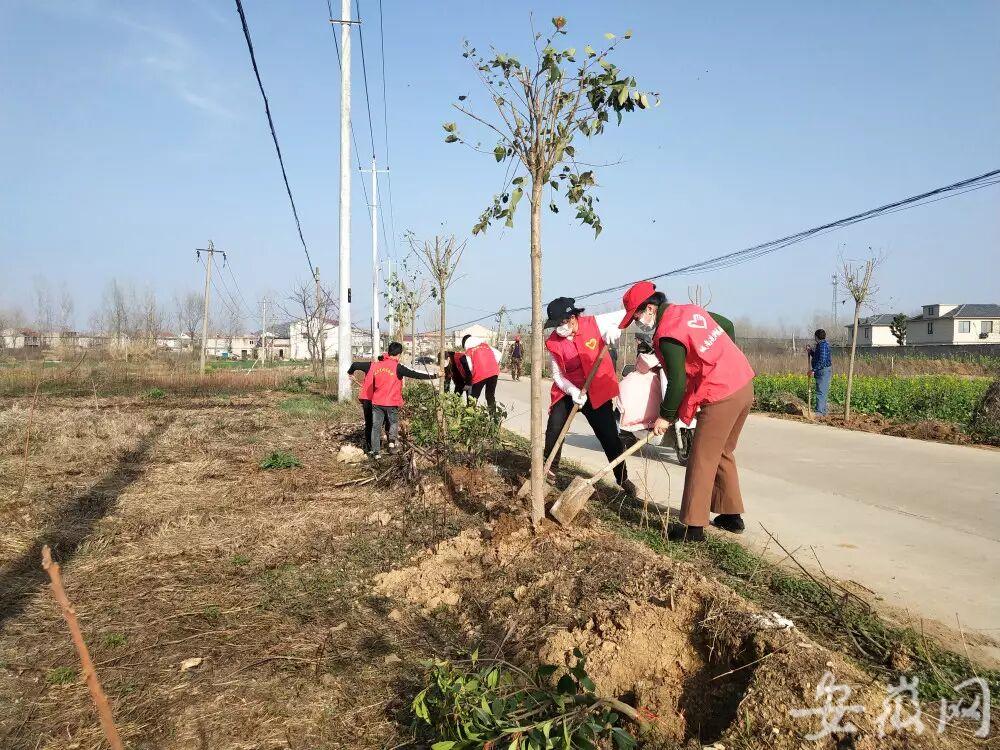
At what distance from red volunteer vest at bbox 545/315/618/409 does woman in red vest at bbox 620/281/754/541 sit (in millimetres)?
1480

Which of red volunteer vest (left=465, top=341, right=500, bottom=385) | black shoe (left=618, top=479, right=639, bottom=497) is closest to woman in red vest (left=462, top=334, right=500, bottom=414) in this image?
red volunteer vest (left=465, top=341, right=500, bottom=385)

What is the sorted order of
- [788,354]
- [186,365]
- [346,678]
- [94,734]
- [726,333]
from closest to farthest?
1. [94,734]
2. [346,678]
3. [726,333]
4. [186,365]
5. [788,354]

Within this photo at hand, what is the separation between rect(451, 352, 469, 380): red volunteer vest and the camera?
396 inches

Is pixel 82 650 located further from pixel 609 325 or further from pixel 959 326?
pixel 959 326

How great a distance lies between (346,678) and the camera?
2742 mm

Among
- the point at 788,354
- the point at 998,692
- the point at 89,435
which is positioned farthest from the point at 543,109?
the point at 788,354

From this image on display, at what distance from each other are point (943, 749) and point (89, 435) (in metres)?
10.8

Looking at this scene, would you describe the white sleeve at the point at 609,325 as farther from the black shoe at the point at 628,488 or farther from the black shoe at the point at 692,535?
the black shoe at the point at 692,535

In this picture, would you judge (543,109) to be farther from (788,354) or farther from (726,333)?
(788,354)

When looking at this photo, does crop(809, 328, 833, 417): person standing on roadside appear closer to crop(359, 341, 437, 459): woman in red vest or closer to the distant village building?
crop(359, 341, 437, 459): woman in red vest

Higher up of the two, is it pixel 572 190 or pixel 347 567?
pixel 572 190

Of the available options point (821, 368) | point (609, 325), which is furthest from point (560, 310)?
point (821, 368)

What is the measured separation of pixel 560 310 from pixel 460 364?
4085 mm

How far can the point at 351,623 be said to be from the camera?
132 inches
